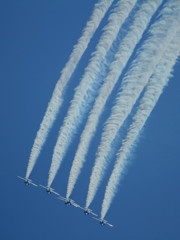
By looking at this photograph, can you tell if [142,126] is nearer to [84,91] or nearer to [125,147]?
[125,147]

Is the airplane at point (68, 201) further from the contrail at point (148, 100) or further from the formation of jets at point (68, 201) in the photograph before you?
the contrail at point (148, 100)

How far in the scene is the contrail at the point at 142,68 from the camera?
21.4 ft

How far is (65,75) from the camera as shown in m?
8.05

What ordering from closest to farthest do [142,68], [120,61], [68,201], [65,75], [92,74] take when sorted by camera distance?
[142,68], [120,61], [92,74], [65,75], [68,201]

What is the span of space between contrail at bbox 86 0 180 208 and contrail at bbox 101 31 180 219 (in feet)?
0.56

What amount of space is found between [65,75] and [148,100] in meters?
2.38

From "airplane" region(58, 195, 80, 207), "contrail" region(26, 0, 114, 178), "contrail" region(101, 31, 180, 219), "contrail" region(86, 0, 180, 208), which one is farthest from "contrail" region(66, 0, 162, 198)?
"airplane" region(58, 195, 80, 207)

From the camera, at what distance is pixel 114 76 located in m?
7.09

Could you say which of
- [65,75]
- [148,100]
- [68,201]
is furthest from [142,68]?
[68,201]

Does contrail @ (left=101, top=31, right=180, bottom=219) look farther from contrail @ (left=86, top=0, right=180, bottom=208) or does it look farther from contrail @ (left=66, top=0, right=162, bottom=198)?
contrail @ (left=66, top=0, right=162, bottom=198)

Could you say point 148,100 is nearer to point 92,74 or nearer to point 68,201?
point 92,74

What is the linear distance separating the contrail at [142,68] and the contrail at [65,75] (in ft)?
4.95

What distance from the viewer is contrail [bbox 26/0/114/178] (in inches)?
300

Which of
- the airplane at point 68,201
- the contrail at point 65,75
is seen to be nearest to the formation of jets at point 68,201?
the airplane at point 68,201
